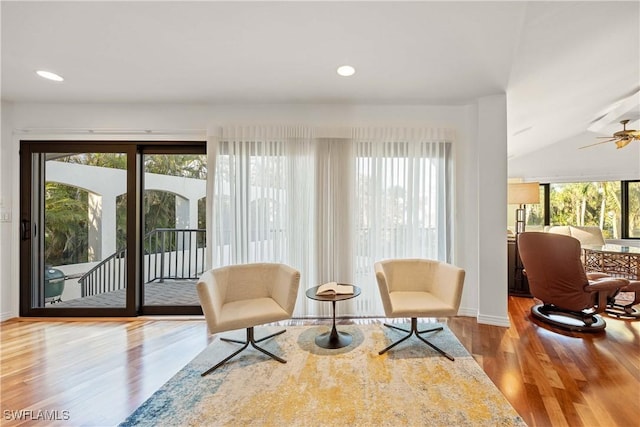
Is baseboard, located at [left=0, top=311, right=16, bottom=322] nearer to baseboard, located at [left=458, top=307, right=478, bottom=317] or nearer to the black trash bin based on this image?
the black trash bin

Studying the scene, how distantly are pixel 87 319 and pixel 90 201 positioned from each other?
1.36 m

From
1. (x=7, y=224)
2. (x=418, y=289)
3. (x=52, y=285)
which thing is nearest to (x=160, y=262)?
(x=52, y=285)

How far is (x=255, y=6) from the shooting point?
5.63 feet

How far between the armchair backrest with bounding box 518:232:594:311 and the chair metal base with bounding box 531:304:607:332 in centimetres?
16

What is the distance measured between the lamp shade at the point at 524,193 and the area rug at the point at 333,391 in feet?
9.09

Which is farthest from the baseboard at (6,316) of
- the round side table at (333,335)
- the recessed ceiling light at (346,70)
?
the recessed ceiling light at (346,70)

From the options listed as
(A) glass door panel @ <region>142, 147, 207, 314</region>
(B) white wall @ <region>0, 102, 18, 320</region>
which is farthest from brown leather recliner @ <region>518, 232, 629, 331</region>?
(B) white wall @ <region>0, 102, 18, 320</region>

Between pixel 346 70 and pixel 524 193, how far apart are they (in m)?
3.36

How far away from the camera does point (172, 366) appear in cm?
216

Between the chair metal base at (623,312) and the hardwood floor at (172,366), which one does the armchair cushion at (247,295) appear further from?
the chair metal base at (623,312)

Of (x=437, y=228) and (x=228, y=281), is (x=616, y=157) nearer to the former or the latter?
(x=437, y=228)

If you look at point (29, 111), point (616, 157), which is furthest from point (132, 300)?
point (616, 157)

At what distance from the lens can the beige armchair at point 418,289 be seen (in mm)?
2242

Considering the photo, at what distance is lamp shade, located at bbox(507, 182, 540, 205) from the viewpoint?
393 centimetres
